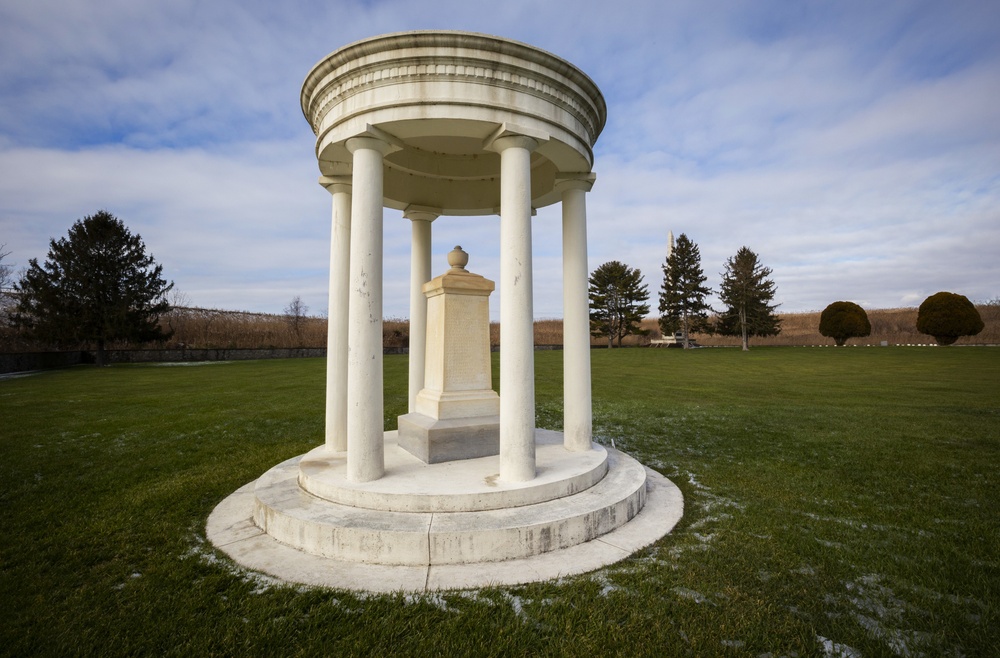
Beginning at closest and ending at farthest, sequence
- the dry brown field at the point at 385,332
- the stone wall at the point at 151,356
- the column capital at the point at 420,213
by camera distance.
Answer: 1. the column capital at the point at 420,213
2. the stone wall at the point at 151,356
3. the dry brown field at the point at 385,332

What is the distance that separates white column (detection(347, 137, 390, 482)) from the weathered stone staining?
0.05 feet

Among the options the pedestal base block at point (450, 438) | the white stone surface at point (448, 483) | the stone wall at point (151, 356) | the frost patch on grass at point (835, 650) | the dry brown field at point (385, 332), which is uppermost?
the dry brown field at point (385, 332)

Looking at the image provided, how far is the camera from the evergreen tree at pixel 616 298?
2066 inches

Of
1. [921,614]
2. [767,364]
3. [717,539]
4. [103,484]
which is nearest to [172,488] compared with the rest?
[103,484]

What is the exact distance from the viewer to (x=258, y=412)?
536 inches

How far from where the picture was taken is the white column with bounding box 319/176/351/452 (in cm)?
700

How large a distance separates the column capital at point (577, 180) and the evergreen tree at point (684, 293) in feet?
159

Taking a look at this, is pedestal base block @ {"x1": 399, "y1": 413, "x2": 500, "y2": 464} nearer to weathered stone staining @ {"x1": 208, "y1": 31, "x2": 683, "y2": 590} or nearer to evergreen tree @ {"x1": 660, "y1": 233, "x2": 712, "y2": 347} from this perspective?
weathered stone staining @ {"x1": 208, "y1": 31, "x2": 683, "y2": 590}

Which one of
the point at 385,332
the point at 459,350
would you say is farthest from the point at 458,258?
the point at 385,332

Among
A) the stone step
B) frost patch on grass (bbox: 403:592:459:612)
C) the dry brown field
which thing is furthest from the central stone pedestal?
the dry brown field

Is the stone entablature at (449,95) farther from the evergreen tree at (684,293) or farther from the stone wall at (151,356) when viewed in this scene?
the evergreen tree at (684,293)

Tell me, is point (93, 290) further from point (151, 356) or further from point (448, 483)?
point (448, 483)

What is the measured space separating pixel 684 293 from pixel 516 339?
51.3 metres

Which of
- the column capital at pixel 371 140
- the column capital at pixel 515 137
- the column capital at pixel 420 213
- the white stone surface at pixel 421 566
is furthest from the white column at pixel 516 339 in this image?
the column capital at pixel 420 213
